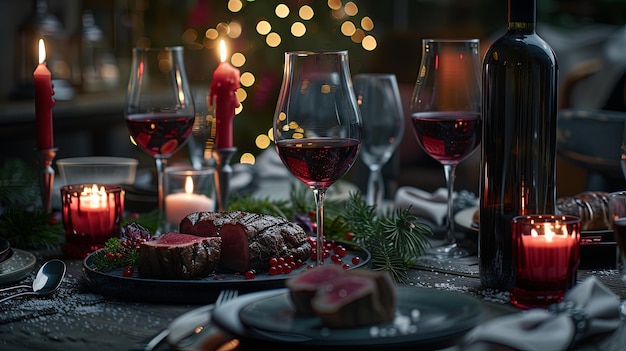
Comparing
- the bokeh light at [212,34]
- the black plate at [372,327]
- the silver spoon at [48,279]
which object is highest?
the bokeh light at [212,34]

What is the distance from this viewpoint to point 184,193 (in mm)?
1471

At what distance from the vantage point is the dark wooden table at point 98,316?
0.90m

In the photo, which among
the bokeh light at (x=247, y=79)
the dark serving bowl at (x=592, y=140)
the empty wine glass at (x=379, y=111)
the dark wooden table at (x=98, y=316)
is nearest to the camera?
the dark wooden table at (x=98, y=316)

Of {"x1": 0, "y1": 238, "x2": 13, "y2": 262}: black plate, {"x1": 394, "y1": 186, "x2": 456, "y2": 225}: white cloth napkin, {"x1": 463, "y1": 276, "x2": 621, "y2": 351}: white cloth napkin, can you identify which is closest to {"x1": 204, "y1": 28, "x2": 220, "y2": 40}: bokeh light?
{"x1": 394, "y1": 186, "x2": 456, "y2": 225}: white cloth napkin

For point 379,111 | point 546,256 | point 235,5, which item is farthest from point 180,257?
point 235,5

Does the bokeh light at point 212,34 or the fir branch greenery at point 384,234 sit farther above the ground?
the bokeh light at point 212,34

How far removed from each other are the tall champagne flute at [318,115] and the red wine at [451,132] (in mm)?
298

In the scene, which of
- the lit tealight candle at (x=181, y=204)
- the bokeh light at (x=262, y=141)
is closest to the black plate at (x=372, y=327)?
the lit tealight candle at (x=181, y=204)

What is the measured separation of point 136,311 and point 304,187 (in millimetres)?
654

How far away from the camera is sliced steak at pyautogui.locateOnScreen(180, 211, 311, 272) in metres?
1.11

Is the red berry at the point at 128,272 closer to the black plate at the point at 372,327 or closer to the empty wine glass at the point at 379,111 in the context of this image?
the black plate at the point at 372,327

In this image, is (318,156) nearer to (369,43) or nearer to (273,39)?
(273,39)

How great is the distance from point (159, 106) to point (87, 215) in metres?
0.24

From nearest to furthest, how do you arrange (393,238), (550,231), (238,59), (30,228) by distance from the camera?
(550,231) < (393,238) < (30,228) < (238,59)
